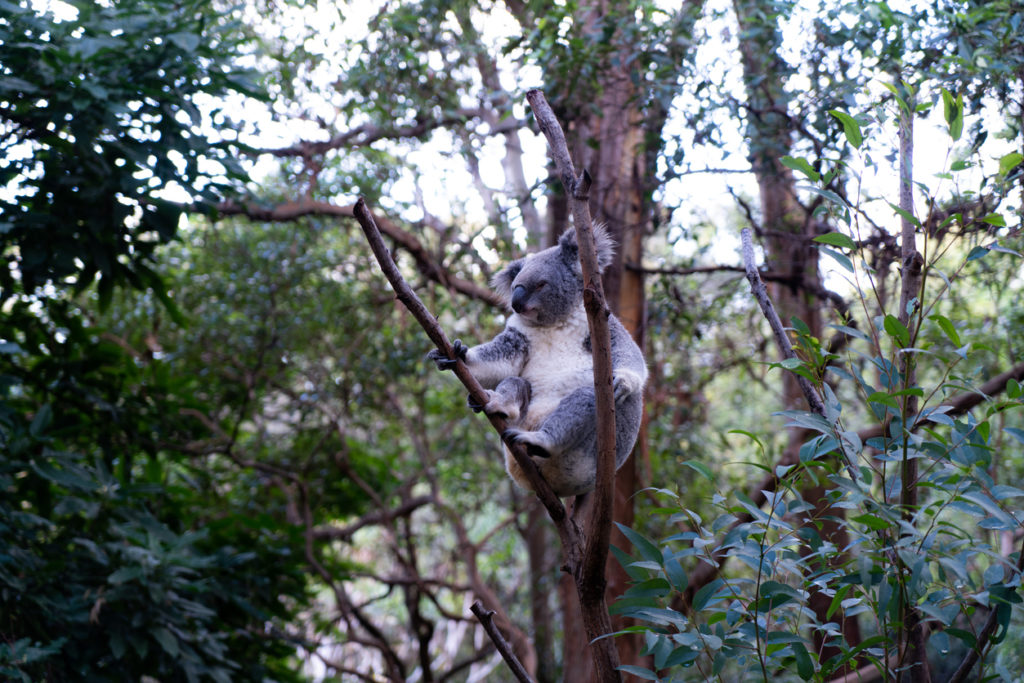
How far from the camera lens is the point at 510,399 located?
2455 millimetres

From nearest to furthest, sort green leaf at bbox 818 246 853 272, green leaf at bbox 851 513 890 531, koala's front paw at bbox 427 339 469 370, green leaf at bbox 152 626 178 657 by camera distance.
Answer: green leaf at bbox 851 513 890 531, green leaf at bbox 818 246 853 272, koala's front paw at bbox 427 339 469 370, green leaf at bbox 152 626 178 657

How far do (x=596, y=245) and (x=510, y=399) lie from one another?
2.09 feet

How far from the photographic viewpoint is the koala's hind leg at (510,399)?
7.56 feet

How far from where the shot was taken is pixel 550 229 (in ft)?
16.7

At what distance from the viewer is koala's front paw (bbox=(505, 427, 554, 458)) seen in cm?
225

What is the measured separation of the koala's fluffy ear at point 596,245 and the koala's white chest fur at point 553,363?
0.63 ft

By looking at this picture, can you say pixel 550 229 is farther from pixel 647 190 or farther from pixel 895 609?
pixel 895 609

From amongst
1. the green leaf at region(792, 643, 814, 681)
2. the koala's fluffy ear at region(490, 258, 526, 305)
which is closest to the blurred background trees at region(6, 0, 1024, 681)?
the green leaf at region(792, 643, 814, 681)

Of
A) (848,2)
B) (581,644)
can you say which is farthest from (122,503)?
(848,2)

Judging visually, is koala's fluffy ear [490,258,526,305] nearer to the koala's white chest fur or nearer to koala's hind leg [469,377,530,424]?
the koala's white chest fur

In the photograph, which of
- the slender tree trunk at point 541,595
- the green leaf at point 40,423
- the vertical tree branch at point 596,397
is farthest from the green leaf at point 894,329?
the slender tree trunk at point 541,595

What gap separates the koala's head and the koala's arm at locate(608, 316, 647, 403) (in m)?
0.18

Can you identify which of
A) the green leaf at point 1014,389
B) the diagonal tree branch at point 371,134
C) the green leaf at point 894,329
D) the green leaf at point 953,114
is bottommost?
the green leaf at point 1014,389

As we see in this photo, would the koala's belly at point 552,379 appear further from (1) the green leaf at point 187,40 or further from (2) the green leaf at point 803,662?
(1) the green leaf at point 187,40
